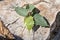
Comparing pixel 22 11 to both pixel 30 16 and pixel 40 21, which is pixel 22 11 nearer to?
pixel 30 16

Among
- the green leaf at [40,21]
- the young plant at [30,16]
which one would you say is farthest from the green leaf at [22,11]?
the green leaf at [40,21]

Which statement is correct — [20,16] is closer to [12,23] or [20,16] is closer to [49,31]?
[12,23]

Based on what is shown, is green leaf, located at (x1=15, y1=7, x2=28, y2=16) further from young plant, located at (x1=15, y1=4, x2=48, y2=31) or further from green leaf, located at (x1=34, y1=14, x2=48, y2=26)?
green leaf, located at (x1=34, y1=14, x2=48, y2=26)

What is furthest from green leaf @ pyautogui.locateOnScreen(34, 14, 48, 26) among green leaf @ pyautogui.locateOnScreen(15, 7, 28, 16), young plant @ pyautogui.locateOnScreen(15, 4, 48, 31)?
green leaf @ pyautogui.locateOnScreen(15, 7, 28, 16)

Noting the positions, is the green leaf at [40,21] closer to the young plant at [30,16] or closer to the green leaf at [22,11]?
the young plant at [30,16]

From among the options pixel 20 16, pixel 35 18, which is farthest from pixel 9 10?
pixel 35 18

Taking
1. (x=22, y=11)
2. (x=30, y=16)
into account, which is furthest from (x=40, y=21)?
(x=22, y=11)

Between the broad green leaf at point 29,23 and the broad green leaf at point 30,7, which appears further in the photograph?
the broad green leaf at point 30,7

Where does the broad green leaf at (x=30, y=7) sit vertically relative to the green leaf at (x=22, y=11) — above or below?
above
